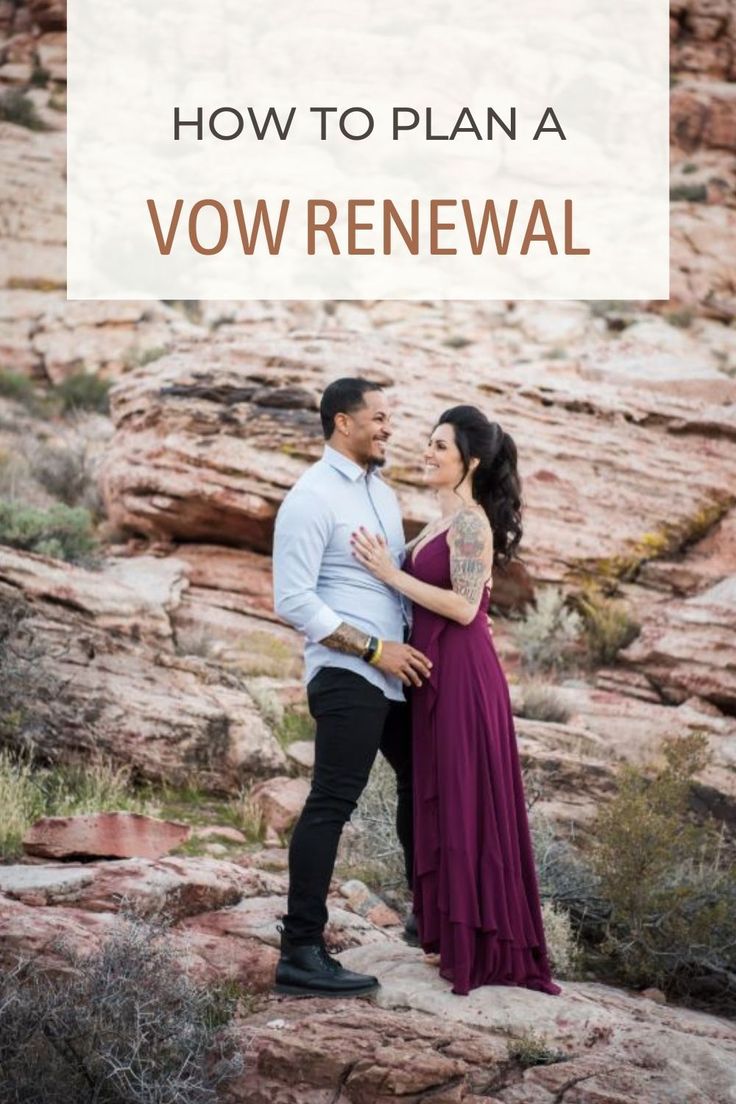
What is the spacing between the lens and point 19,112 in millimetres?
28516

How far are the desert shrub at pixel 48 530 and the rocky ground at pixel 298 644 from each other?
0.55 meters

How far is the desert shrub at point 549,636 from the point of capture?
9.79 m

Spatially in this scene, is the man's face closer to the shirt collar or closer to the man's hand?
the shirt collar

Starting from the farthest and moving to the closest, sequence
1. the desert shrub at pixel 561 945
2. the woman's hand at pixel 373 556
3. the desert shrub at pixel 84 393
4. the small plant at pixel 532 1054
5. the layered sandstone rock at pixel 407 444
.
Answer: the desert shrub at pixel 84 393 < the layered sandstone rock at pixel 407 444 < the desert shrub at pixel 561 945 < the woman's hand at pixel 373 556 < the small plant at pixel 532 1054

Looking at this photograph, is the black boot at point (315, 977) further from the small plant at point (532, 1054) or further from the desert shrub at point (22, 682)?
the desert shrub at point (22, 682)

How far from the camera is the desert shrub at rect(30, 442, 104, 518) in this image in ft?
40.3

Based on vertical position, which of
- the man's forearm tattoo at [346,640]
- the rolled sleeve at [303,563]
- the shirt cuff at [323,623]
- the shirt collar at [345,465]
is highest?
the shirt collar at [345,465]

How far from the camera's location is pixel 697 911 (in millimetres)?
5883

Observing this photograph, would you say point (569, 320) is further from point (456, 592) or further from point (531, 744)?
point (456, 592)

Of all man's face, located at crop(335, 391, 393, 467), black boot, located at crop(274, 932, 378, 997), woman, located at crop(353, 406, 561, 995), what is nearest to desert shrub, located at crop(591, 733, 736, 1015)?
woman, located at crop(353, 406, 561, 995)

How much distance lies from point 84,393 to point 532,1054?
656 inches

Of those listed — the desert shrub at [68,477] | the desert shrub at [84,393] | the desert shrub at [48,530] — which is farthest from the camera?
the desert shrub at [84,393]

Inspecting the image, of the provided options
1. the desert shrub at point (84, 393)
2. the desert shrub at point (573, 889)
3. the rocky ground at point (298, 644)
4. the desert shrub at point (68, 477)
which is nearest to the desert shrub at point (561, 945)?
the desert shrub at point (573, 889)

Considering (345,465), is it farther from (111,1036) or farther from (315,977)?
(111,1036)
